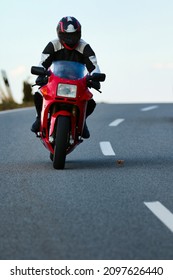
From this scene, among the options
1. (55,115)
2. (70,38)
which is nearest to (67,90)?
(55,115)

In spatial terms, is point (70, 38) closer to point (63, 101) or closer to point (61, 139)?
point (63, 101)

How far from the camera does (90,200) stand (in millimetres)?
9859

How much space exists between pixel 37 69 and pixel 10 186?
2017 mm

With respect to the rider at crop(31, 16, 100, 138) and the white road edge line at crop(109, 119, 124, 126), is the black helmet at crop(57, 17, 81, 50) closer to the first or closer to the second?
the rider at crop(31, 16, 100, 138)

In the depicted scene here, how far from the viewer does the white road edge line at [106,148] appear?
48.3 feet

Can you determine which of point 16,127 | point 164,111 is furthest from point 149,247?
point 164,111

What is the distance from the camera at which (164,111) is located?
85.7ft

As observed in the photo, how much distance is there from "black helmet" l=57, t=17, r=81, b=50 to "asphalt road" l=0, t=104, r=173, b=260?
158 cm

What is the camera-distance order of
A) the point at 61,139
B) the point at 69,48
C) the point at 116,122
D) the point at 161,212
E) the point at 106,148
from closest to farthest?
the point at 161,212 → the point at 61,139 → the point at 69,48 → the point at 106,148 → the point at 116,122

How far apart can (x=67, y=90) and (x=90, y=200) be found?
2.83 metres

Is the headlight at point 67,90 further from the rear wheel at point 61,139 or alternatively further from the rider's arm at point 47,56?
the rider's arm at point 47,56

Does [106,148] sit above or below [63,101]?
below
